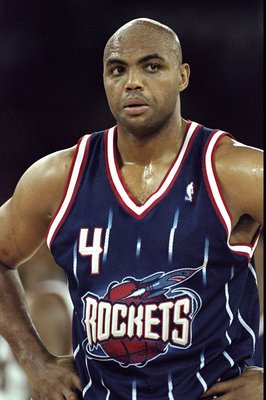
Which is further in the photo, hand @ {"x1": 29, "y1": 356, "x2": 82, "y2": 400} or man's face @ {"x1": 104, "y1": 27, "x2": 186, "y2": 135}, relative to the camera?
hand @ {"x1": 29, "y1": 356, "x2": 82, "y2": 400}

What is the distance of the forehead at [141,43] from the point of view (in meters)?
2.55

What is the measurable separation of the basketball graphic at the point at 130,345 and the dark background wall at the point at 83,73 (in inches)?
129

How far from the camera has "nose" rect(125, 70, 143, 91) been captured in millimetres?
2523

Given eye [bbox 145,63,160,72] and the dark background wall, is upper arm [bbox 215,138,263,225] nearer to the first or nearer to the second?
eye [bbox 145,63,160,72]

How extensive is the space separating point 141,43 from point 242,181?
48 cm

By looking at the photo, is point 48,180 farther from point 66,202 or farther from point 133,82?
point 133,82

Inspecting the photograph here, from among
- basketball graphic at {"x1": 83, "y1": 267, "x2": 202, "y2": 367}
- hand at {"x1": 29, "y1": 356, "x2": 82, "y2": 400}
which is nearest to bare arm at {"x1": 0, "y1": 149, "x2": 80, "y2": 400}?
hand at {"x1": 29, "y1": 356, "x2": 82, "y2": 400}

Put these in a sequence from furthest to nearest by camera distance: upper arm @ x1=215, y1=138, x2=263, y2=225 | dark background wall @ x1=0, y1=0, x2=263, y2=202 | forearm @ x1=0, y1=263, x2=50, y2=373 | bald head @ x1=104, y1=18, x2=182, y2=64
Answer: dark background wall @ x1=0, y1=0, x2=263, y2=202 < forearm @ x1=0, y1=263, x2=50, y2=373 < bald head @ x1=104, y1=18, x2=182, y2=64 < upper arm @ x1=215, y1=138, x2=263, y2=225

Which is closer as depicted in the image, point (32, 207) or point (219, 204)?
point (219, 204)

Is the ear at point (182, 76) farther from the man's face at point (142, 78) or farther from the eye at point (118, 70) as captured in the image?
the eye at point (118, 70)

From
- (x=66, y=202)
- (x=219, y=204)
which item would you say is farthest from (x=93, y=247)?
(x=219, y=204)

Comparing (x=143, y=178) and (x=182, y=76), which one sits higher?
(x=182, y=76)

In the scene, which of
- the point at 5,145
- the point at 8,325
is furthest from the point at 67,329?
the point at 5,145

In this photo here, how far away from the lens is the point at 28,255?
294 cm
